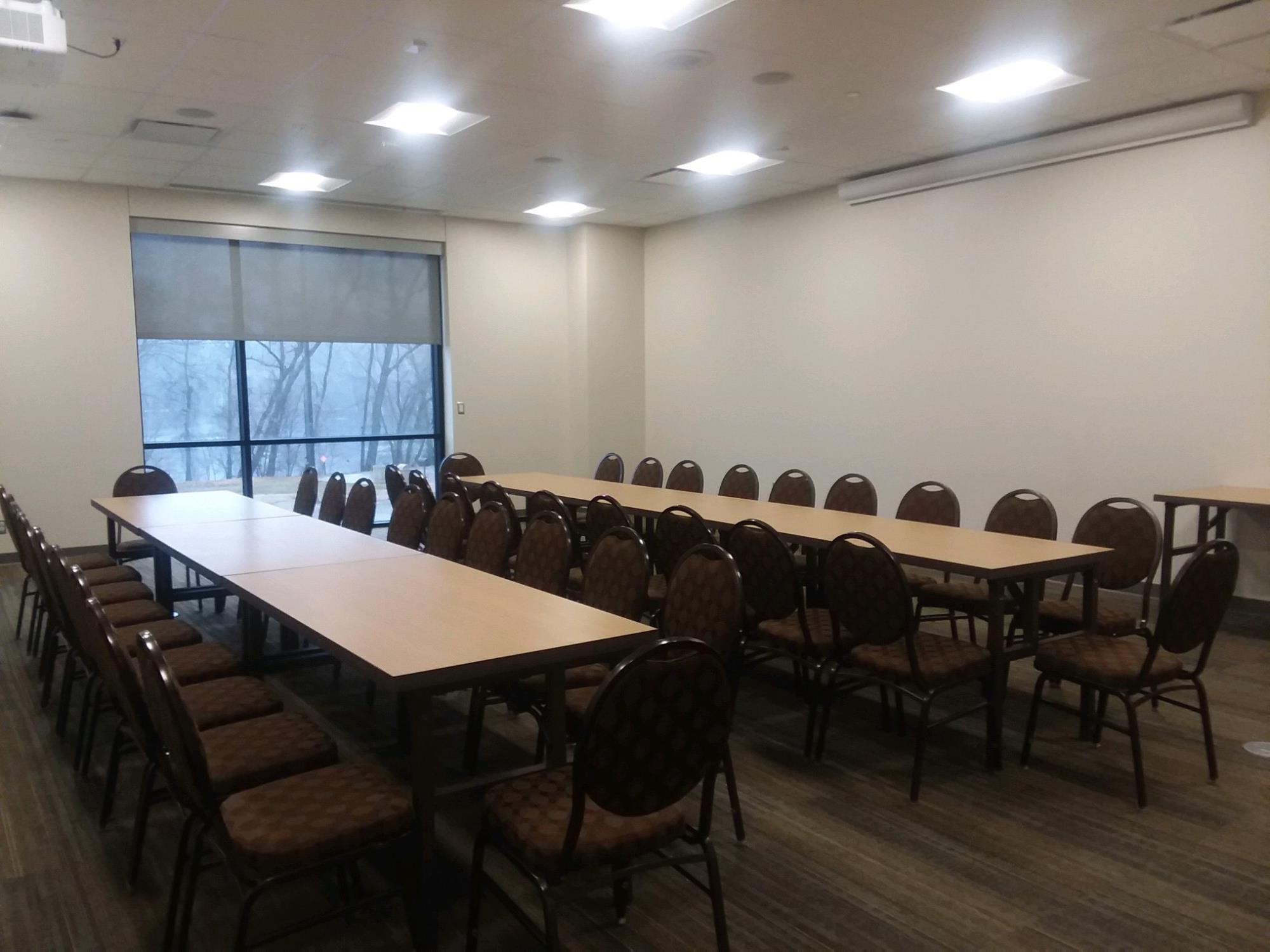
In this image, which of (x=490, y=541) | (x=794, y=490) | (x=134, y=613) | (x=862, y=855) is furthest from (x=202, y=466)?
(x=862, y=855)

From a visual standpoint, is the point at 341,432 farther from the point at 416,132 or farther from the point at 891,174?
the point at 891,174

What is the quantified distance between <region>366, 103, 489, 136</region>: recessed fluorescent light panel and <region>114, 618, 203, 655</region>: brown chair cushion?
3.25m

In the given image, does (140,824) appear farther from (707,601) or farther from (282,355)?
(282,355)

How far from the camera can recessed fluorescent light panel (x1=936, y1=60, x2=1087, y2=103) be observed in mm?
4977

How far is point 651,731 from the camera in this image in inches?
77.2

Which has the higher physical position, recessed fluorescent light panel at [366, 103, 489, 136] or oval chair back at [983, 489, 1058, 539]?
recessed fluorescent light panel at [366, 103, 489, 136]

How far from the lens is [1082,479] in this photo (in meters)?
6.27

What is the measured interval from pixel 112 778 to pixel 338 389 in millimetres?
6471

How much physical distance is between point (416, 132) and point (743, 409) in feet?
13.6

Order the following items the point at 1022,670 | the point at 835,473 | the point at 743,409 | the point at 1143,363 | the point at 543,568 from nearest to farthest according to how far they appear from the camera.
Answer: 1. the point at 543,568
2. the point at 1022,670
3. the point at 1143,363
4. the point at 835,473
5. the point at 743,409

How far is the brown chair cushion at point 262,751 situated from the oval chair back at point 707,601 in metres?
1.11

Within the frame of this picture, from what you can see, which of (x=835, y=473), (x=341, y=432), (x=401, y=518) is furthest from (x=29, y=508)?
(x=835, y=473)

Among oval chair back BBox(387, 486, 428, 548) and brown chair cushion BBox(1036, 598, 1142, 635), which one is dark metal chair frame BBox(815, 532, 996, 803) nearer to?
brown chair cushion BBox(1036, 598, 1142, 635)

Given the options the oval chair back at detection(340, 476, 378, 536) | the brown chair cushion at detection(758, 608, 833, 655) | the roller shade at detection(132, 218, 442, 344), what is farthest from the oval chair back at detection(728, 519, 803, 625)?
the roller shade at detection(132, 218, 442, 344)
